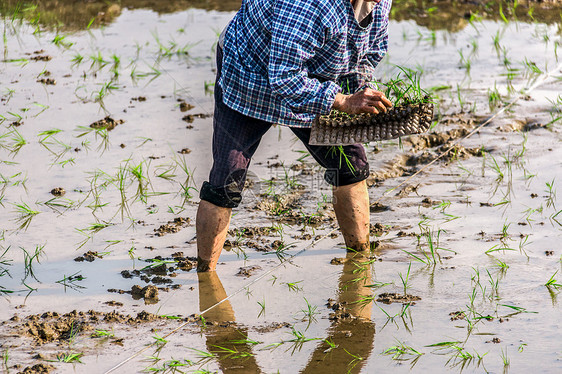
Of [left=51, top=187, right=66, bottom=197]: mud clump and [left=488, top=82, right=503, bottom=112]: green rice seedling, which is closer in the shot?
[left=51, top=187, right=66, bottom=197]: mud clump

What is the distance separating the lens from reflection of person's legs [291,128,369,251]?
325cm

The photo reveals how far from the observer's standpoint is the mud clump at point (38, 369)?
2.63 metres

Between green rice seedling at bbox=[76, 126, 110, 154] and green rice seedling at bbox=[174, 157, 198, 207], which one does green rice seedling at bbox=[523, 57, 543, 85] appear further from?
green rice seedling at bbox=[76, 126, 110, 154]

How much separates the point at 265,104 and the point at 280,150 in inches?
67.5

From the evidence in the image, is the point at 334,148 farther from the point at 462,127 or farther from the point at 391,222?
the point at 462,127

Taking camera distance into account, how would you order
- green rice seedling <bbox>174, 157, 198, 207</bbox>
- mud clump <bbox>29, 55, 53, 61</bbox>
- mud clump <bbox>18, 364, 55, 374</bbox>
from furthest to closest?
1. mud clump <bbox>29, 55, 53, 61</bbox>
2. green rice seedling <bbox>174, 157, 198, 207</bbox>
3. mud clump <bbox>18, 364, 55, 374</bbox>

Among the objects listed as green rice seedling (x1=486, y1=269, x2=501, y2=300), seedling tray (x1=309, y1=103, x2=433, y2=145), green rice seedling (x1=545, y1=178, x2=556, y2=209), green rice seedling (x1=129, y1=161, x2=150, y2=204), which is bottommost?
green rice seedling (x1=486, y1=269, x2=501, y2=300)

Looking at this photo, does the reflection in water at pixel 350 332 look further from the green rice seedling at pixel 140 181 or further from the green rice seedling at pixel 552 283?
the green rice seedling at pixel 140 181

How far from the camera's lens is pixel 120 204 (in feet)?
13.2

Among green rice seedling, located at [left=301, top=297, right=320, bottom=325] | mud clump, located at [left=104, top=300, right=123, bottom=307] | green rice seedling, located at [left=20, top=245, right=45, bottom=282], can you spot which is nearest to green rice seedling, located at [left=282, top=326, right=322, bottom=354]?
green rice seedling, located at [left=301, top=297, right=320, bottom=325]

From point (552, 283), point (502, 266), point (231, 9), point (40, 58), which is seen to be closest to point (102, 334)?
point (502, 266)

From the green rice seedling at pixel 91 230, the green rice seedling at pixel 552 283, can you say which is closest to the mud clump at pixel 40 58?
the green rice seedling at pixel 91 230

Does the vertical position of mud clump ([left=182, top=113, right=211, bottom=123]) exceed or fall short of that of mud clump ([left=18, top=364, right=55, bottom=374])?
it exceeds it

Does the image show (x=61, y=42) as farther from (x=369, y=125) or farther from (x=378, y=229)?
(x=369, y=125)
